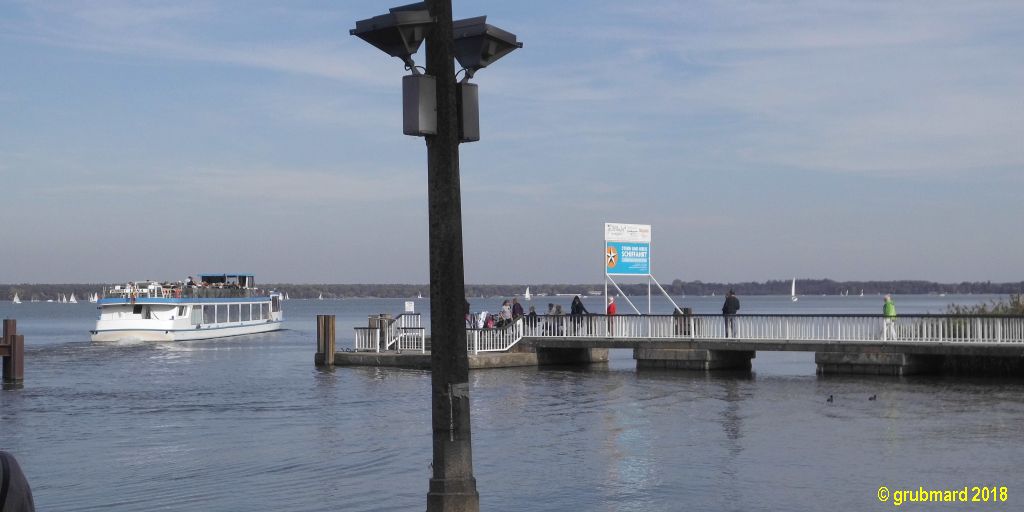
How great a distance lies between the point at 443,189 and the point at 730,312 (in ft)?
98.5

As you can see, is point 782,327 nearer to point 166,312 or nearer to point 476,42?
point 476,42

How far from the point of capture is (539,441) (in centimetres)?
1988

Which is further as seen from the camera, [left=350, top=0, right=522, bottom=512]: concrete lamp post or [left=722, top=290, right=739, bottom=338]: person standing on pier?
[left=722, top=290, right=739, bottom=338]: person standing on pier

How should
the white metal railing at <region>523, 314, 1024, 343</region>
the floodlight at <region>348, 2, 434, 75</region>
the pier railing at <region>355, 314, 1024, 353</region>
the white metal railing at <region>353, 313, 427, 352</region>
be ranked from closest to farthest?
1. the floodlight at <region>348, 2, 434, 75</region>
2. the white metal railing at <region>523, 314, 1024, 343</region>
3. the pier railing at <region>355, 314, 1024, 353</region>
4. the white metal railing at <region>353, 313, 427, 352</region>

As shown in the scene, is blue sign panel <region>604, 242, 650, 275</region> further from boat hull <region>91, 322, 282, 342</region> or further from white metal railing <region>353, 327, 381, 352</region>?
boat hull <region>91, 322, 282, 342</region>

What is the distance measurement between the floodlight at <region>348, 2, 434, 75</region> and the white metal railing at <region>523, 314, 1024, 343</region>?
84.2 ft

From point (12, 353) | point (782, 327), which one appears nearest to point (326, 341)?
point (12, 353)

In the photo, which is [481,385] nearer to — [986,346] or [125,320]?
[986,346]

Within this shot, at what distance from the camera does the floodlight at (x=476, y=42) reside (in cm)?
921

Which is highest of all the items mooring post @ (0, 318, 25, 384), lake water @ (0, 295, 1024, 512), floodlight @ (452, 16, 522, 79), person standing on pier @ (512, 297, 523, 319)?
floodlight @ (452, 16, 522, 79)

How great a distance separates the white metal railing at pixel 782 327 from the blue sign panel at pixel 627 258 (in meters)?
1.92

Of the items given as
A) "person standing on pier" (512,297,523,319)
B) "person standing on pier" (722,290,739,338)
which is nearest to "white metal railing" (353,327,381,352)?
"person standing on pier" (512,297,523,319)

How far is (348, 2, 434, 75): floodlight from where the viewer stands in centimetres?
873

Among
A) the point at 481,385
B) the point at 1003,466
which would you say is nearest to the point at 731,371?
the point at 481,385
